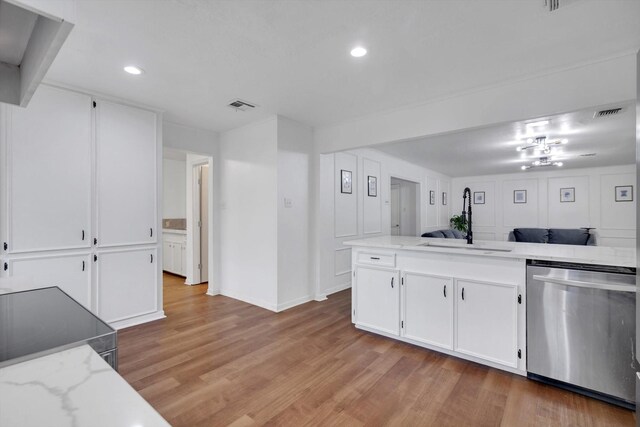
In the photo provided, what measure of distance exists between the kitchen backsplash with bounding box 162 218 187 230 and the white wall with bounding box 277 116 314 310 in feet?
11.1

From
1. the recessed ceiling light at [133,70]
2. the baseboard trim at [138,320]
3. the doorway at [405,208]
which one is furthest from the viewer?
the doorway at [405,208]

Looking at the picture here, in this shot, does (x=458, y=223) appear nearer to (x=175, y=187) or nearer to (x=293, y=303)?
(x=293, y=303)

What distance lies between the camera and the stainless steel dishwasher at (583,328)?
1875mm

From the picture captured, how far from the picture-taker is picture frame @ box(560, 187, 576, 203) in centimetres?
797

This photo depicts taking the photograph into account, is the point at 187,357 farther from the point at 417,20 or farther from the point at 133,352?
the point at 417,20

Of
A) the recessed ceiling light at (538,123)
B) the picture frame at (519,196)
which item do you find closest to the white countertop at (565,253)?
the recessed ceiling light at (538,123)

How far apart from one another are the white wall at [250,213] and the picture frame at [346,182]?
137 cm

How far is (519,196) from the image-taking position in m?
8.80

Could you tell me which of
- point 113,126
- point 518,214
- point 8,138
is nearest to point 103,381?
point 8,138

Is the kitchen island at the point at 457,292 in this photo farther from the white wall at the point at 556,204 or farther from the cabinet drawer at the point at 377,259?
the white wall at the point at 556,204

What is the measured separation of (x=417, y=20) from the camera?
1.93 metres

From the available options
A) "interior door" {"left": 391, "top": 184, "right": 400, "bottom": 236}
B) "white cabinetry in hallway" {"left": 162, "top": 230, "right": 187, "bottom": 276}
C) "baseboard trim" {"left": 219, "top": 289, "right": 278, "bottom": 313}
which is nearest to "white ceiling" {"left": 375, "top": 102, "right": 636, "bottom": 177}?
"interior door" {"left": 391, "top": 184, "right": 400, "bottom": 236}

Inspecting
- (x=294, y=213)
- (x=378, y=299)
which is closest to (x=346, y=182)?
(x=294, y=213)

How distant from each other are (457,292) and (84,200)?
142 inches
